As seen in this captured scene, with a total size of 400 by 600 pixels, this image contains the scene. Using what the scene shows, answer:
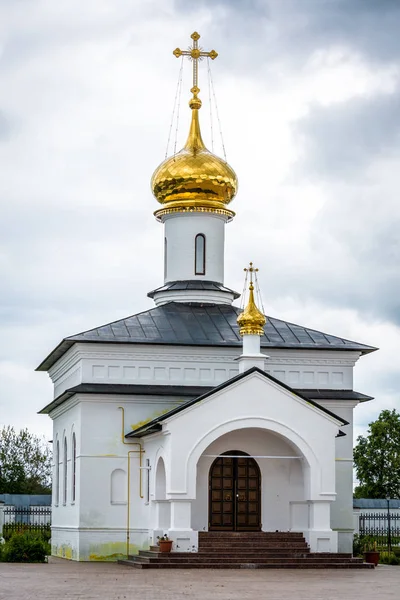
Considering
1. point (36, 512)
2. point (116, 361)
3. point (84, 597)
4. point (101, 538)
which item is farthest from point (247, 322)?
point (36, 512)

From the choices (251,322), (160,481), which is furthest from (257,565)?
(251,322)

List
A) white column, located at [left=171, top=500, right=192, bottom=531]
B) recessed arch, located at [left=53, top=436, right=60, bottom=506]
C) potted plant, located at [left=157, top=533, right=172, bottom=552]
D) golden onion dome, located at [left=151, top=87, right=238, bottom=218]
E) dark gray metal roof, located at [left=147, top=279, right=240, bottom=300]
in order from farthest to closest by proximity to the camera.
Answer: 1. recessed arch, located at [left=53, top=436, right=60, bottom=506]
2. golden onion dome, located at [left=151, top=87, right=238, bottom=218]
3. dark gray metal roof, located at [left=147, top=279, right=240, bottom=300]
4. white column, located at [left=171, top=500, right=192, bottom=531]
5. potted plant, located at [left=157, top=533, right=172, bottom=552]

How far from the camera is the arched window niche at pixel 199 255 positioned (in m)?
35.1

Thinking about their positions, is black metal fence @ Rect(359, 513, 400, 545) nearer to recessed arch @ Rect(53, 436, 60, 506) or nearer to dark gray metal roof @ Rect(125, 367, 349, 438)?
recessed arch @ Rect(53, 436, 60, 506)

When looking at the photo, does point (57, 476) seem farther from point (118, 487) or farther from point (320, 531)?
point (320, 531)

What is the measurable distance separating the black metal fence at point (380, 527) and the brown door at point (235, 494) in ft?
35.5

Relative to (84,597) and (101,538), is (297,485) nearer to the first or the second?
(101,538)

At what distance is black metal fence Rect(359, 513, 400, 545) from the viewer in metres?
41.6

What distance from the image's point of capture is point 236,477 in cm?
3022

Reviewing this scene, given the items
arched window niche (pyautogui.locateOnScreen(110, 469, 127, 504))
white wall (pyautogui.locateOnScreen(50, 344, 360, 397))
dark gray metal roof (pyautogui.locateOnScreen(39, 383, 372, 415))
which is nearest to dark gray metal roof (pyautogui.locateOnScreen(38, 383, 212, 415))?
dark gray metal roof (pyautogui.locateOnScreen(39, 383, 372, 415))

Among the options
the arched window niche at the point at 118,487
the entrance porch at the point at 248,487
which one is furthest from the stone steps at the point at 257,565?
the arched window niche at the point at 118,487

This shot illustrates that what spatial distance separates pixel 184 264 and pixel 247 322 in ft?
17.7

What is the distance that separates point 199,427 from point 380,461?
30.7m

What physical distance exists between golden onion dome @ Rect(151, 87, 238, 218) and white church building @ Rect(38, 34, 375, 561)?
1.09ft
